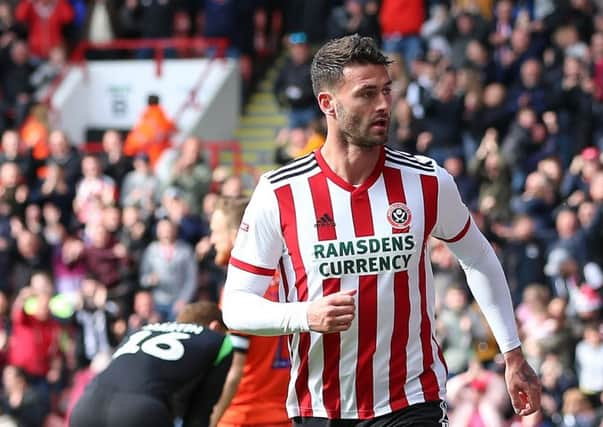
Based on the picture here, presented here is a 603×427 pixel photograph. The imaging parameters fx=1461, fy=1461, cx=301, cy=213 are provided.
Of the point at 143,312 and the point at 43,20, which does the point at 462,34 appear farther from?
the point at 43,20

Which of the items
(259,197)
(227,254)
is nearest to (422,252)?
(259,197)

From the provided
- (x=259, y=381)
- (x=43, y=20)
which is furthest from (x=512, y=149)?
(x=43, y=20)

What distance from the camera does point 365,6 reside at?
18609 mm

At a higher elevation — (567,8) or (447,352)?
(567,8)

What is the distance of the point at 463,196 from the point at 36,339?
452cm

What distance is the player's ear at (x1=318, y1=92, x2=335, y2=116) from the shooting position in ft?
18.9

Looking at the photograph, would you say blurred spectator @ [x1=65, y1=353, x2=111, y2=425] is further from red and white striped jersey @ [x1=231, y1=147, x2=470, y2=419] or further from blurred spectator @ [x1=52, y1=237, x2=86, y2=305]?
red and white striped jersey @ [x1=231, y1=147, x2=470, y2=419]

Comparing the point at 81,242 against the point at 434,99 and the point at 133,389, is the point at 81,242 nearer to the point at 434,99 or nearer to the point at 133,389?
the point at 434,99

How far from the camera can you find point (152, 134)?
719 inches

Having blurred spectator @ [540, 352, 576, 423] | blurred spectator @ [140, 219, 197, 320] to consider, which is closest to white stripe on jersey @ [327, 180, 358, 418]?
blurred spectator @ [540, 352, 576, 423]

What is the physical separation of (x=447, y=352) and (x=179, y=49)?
9554mm

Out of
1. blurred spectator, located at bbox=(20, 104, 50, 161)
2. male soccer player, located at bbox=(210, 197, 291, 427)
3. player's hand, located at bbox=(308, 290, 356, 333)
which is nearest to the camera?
player's hand, located at bbox=(308, 290, 356, 333)

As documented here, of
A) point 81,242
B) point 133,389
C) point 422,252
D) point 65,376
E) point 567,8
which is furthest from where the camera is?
point 567,8

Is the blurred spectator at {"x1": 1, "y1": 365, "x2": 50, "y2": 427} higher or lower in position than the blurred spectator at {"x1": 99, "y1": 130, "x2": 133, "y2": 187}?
lower
